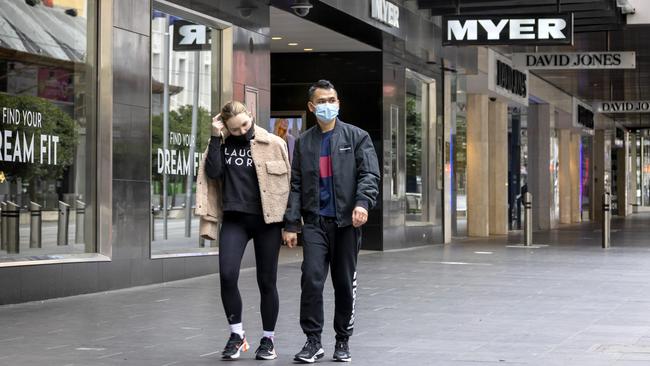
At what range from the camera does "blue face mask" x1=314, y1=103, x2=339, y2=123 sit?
24.0ft

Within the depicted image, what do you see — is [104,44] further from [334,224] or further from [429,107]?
[429,107]

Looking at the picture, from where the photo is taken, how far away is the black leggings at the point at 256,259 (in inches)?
291

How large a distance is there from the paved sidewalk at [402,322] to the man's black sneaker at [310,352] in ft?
0.32

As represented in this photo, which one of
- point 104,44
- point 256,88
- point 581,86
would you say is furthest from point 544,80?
point 104,44

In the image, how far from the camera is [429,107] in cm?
2447

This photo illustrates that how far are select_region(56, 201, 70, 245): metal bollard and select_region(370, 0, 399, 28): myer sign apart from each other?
7541 millimetres

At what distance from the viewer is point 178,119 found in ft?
46.1

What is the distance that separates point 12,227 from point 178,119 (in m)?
3.47

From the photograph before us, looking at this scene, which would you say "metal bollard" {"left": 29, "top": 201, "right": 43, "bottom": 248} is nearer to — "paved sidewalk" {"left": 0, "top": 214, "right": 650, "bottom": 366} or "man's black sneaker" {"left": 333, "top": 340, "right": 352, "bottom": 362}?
"paved sidewalk" {"left": 0, "top": 214, "right": 650, "bottom": 366}

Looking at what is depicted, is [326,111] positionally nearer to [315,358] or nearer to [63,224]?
[315,358]

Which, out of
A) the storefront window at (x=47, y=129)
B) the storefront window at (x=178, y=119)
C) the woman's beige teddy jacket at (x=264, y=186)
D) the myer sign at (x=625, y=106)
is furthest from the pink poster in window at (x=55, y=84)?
the myer sign at (x=625, y=106)

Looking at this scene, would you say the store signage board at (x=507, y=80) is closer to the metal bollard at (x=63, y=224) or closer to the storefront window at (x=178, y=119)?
the storefront window at (x=178, y=119)

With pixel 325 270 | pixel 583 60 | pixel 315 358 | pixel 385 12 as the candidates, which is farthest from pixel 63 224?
pixel 583 60

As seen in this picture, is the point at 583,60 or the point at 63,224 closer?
the point at 63,224
